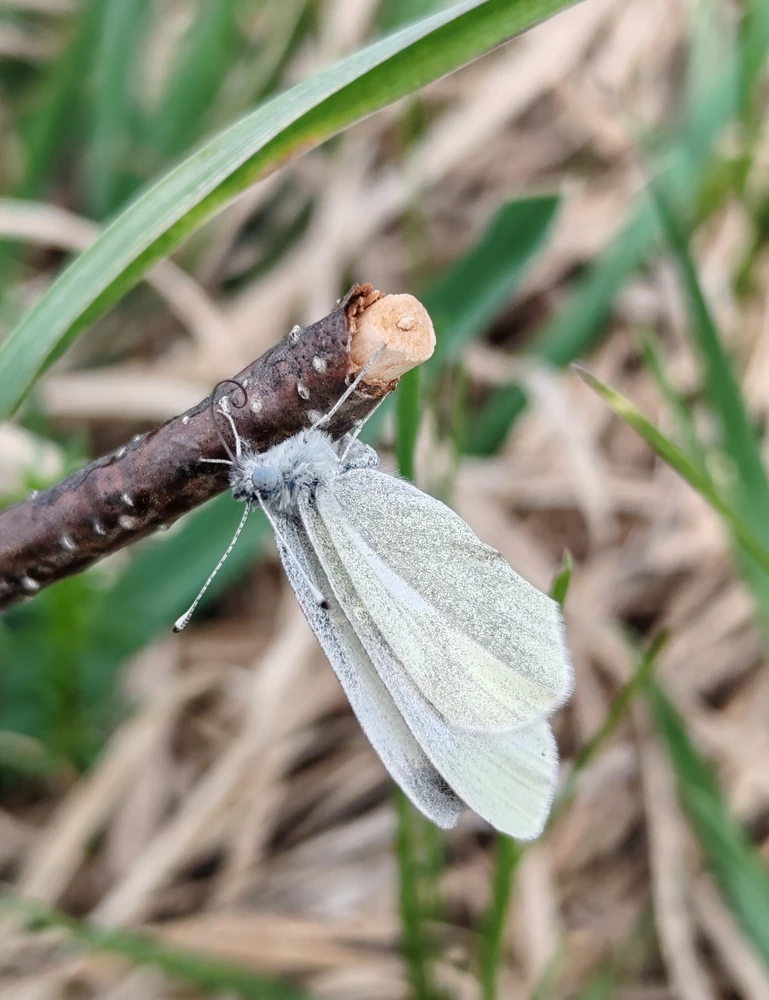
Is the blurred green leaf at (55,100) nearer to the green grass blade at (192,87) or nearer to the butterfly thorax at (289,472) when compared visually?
the green grass blade at (192,87)

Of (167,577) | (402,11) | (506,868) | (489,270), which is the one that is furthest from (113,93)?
(506,868)

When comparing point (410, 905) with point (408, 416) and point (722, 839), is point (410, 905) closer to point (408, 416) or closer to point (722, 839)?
point (722, 839)

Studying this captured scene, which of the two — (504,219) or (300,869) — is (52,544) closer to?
(504,219)

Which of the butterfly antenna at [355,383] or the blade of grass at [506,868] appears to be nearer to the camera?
the butterfly antenna at [355,383]

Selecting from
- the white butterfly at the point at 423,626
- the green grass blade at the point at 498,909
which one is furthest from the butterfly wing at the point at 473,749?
the green grass blade at the point at 498,909

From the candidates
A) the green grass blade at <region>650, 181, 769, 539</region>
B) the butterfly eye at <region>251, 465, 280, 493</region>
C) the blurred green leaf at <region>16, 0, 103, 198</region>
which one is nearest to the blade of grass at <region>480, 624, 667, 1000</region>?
the green grass blade at <region>650, 181, 769, 539</region>

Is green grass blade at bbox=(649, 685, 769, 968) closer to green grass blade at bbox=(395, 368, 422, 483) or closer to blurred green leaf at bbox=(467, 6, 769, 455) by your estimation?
green grass blade at bbox=(395, 368, 422, 483)
